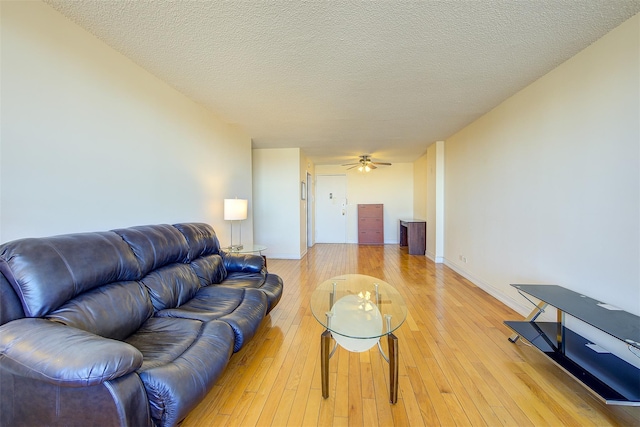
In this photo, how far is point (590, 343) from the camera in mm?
1735

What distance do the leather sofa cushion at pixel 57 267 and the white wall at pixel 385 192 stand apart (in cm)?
604

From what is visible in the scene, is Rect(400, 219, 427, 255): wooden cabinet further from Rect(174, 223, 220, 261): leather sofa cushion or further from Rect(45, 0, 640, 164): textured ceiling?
Rect(174, 223, 220, 261): leather sofa cushion

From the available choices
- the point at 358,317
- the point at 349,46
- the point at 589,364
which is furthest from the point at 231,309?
the point at 589,364

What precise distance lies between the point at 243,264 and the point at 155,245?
93 centimetres

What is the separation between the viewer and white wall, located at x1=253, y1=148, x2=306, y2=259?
5117mm

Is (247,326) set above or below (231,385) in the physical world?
above

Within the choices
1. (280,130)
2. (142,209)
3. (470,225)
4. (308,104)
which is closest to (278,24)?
(308,104)

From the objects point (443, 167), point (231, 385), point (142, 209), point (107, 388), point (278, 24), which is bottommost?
point (231, 385)

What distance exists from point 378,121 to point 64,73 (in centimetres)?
312

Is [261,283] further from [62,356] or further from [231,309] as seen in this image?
[62,356]

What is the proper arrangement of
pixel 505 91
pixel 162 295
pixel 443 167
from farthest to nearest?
pixel 443 167
pixel 505 91
pixel 162 295

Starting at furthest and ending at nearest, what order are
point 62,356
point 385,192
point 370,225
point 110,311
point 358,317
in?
1. point 385,192
2. point 370,225
3. point 358,317
4. point 110,311
5. point 62,356

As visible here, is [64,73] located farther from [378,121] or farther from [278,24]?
[378,121]

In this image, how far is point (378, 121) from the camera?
3.48m
